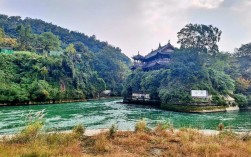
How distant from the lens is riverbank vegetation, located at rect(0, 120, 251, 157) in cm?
896

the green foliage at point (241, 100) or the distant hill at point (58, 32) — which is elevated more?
the distant hill at point (58, 32)

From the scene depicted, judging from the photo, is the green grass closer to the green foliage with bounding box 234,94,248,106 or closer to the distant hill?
the green foliage with bounding box 234,94,248,106

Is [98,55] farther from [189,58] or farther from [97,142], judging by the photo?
[97,142]

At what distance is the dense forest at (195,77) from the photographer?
142 feet

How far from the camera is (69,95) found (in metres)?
65.7

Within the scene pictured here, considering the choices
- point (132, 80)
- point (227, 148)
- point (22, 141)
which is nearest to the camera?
point (227, 148)

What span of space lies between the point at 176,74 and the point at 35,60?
38.7 meters

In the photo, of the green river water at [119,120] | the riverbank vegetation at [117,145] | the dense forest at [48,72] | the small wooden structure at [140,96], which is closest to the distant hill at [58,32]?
the dense forest at [48,72]

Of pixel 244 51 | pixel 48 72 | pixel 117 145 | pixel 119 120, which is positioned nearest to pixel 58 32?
pixel 48 72

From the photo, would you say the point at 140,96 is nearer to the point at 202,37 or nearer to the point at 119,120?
the point at 202,37

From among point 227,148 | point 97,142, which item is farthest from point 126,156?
point 227,148

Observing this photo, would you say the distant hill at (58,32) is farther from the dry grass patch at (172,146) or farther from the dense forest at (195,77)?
the dry grass patch at (172,146)

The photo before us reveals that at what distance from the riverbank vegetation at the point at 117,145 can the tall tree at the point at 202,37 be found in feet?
122

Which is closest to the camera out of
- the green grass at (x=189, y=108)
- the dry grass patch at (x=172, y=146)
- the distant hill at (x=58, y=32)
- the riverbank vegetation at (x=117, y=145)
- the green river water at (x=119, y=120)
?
the riverbank vegetation at (x=117, y=145)
